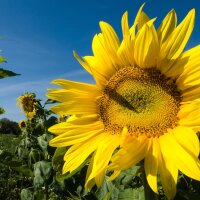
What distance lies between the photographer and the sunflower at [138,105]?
177 cm

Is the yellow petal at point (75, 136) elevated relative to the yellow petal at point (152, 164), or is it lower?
elevated

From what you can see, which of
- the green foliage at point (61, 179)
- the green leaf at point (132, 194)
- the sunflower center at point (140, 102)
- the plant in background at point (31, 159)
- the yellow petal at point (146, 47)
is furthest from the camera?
the plant in background at point (31, 159)

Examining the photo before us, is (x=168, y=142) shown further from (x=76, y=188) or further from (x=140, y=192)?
(x=76, y=188)

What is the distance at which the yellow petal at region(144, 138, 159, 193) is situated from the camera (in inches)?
67.0

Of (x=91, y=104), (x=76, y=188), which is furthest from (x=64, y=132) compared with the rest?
(x=76, y=188)

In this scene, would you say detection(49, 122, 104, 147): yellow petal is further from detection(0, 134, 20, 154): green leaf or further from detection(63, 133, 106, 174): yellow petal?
detection(0, 134, 20, 154): green leaf

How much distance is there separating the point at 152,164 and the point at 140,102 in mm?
358

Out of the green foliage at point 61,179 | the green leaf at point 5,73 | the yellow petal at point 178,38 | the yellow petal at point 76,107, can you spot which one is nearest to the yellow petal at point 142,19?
the yellow petal at point 178,38

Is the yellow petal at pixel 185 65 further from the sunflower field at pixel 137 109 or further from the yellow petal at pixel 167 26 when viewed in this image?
the yellow petal at pixel 167 26

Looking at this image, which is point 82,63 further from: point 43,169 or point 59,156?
point 43,169

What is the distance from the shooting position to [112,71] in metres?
2.11

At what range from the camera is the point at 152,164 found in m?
1.75

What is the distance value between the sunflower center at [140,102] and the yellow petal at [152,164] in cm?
7

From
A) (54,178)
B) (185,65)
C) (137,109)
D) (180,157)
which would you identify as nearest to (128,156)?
(180,157)
